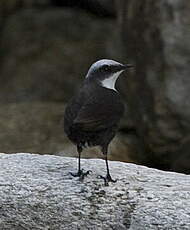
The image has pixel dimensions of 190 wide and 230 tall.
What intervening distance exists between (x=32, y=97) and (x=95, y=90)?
299 inches

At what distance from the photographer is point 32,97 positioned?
14086 millimetres

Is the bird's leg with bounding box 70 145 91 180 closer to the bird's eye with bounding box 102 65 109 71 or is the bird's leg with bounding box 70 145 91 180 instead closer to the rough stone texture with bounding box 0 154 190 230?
the rough stone texture with bounding box 0 154 190 230

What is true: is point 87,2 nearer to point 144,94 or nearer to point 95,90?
point 144,94

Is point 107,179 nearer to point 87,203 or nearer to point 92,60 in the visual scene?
point 87,203

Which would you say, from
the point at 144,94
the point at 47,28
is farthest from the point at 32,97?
the point at 144,94

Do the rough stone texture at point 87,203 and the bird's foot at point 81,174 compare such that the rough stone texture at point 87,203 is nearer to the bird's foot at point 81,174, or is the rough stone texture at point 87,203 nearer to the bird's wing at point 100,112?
the bird's foot at point 81,174

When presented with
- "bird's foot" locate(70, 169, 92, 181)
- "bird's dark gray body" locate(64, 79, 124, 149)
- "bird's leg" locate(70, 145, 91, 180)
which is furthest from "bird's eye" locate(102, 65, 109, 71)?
"bird's foot" locate(70, 169, 92, 181)

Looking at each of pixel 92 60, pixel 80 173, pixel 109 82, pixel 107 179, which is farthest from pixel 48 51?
pixel 107 179

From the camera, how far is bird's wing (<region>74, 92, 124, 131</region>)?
6242 millimetres

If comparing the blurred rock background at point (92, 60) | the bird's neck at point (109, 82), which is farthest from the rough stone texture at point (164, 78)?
the bird's neck at point (109, 82)

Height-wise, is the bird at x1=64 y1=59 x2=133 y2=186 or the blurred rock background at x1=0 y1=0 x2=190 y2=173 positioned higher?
the bird at x1=64 y1=59 x2=133 y2=186

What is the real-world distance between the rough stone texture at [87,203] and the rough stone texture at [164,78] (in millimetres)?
3788

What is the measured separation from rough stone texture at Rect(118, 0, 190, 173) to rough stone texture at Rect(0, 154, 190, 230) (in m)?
3.79

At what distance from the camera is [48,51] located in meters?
15.1
